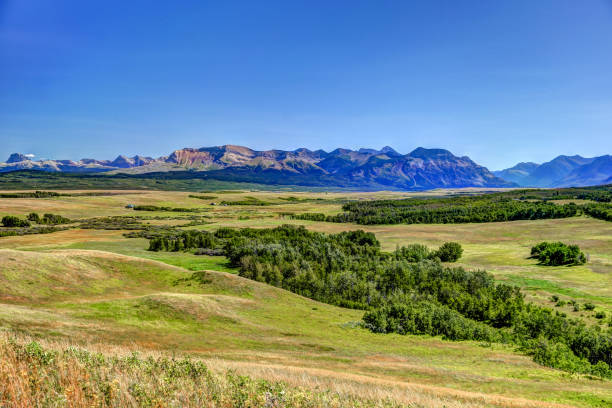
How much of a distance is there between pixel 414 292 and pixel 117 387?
44025mm

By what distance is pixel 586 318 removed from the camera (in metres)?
42.0

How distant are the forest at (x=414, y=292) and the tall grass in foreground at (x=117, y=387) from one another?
82.1 feet

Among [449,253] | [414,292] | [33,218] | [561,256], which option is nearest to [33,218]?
[33,218]

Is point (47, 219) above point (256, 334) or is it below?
above

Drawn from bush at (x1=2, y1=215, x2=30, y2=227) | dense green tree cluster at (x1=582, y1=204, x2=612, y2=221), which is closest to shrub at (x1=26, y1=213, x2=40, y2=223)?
bush at (x1=2, y1=215, x2=30, y2=227)

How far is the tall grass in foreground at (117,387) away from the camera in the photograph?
26.2 feet

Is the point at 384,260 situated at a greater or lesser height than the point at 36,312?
lesser

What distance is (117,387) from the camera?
8.47 meters

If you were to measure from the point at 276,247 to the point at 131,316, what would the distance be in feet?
129

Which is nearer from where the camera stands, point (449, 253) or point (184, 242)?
point (184, 242)

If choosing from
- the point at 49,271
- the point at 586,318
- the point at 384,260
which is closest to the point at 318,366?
the point at 49,271

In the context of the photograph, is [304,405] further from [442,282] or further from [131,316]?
[442,282]

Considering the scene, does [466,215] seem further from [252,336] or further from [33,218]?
[33,218]

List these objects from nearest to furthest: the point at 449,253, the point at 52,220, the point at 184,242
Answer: the point at 184,242 < the point at 449,253 < the point at 52,220
